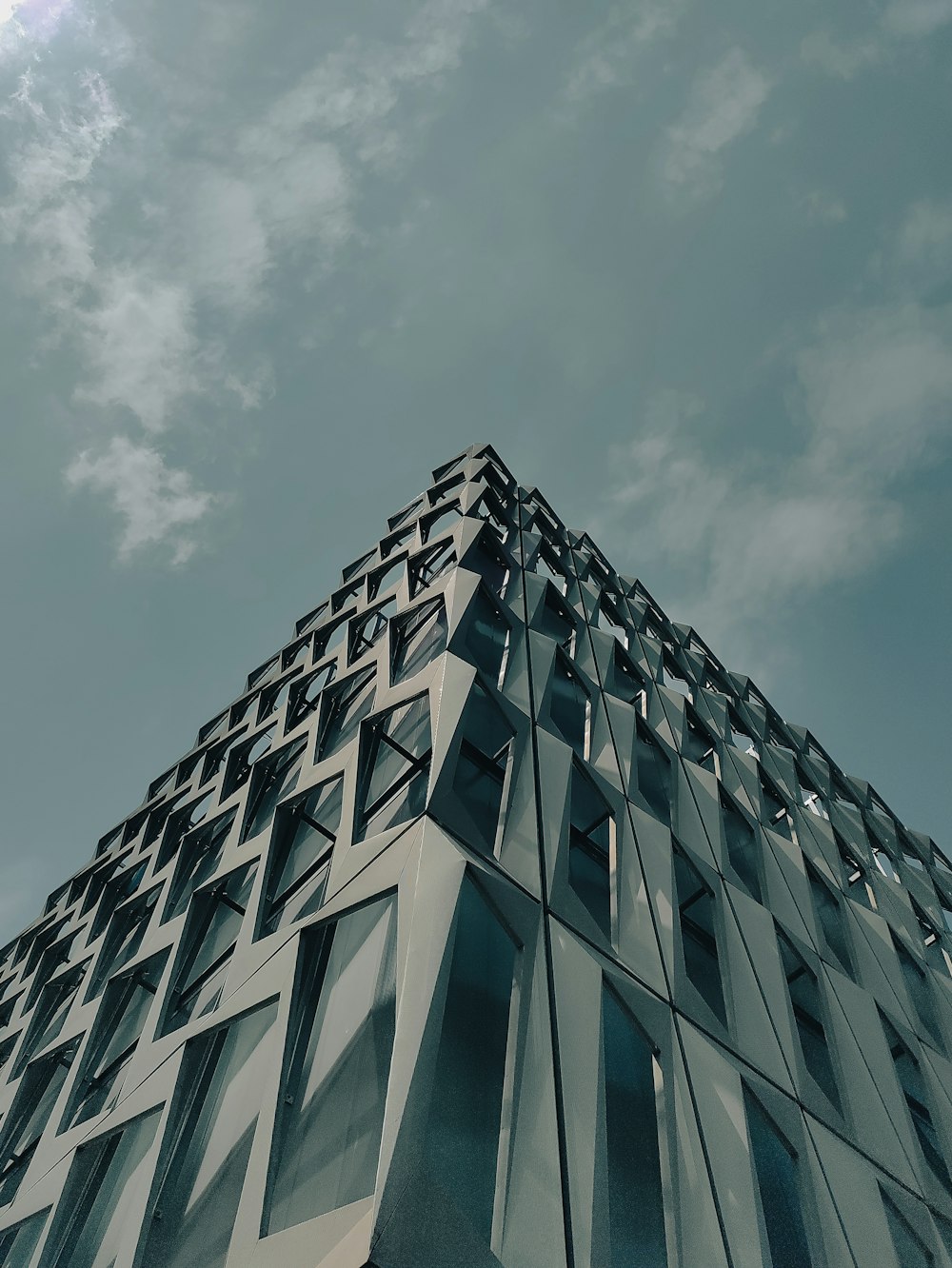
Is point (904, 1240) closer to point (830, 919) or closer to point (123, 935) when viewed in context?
point (830, 919)

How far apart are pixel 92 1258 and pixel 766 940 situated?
11.8m

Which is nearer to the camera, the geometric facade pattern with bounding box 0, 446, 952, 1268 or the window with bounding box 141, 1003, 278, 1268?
the geometric facade pattern with bounding box 0, 446, 952, 1268

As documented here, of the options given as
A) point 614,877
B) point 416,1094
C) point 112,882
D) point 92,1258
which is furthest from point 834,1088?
point 112,882

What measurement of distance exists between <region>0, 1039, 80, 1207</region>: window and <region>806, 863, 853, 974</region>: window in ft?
54.7

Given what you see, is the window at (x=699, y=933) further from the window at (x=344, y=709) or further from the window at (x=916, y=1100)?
the window at (x=344, y=709)

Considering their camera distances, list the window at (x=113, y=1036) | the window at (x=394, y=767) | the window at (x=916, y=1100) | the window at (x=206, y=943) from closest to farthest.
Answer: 1. the window at (x=394, y=767)
2. the window at (x=206, y=943)
3. the window at (x=113, y=1036)
4. the window at (x=916, y=1100)

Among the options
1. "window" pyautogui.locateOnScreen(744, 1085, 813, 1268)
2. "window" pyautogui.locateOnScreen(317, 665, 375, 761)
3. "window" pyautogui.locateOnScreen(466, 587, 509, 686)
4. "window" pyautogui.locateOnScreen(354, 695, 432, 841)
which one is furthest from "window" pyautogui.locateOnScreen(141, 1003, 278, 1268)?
"window" pyautogui.locateOnScreen(317, 665, 375, 761)

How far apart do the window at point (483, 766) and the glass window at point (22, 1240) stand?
342 inches

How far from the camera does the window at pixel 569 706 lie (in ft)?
52.7

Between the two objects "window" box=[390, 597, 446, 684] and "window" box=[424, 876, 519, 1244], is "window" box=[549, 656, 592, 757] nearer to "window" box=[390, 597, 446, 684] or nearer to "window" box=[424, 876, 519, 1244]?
"window" box=[390, 597, 446, 684]

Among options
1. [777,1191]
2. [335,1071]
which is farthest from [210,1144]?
[777,1191]

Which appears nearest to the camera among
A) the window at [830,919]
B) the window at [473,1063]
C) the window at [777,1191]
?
the window at [473,1063]

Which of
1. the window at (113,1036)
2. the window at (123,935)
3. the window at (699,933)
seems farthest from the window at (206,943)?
the window at (699,933)

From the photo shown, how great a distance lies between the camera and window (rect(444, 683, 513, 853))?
1084 cm
